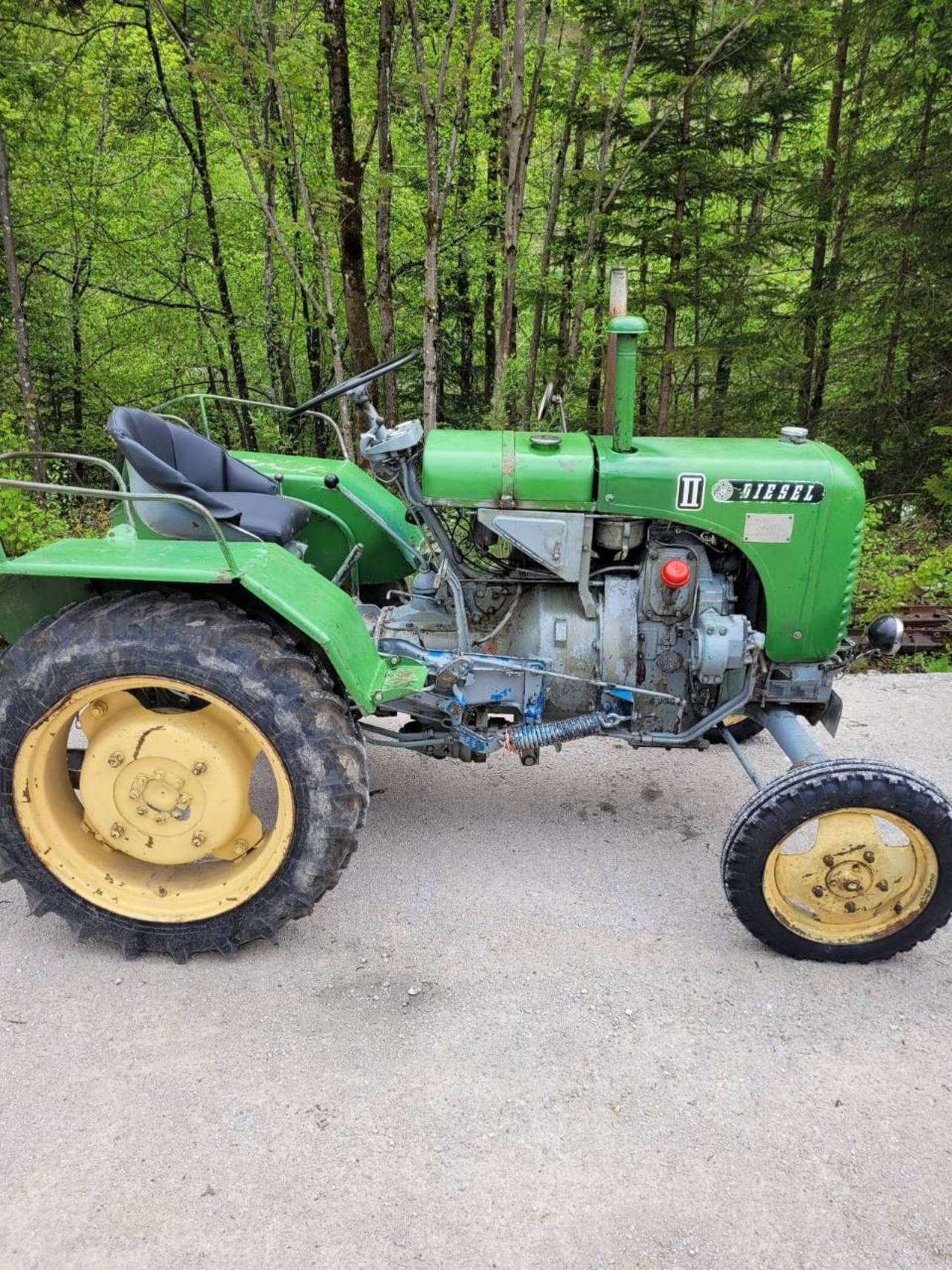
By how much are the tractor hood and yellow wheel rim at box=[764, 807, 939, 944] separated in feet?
3.72

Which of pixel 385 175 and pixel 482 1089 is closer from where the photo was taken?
pixel 482 1089

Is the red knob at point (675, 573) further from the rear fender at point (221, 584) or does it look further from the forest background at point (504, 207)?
the forest background at point (504, 207)

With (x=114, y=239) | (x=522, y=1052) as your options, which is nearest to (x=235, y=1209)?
(x=522, y=1052)

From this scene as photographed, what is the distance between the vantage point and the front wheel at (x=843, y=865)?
6.86 feet

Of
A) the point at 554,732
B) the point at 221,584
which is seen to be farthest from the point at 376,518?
the point at 554,732

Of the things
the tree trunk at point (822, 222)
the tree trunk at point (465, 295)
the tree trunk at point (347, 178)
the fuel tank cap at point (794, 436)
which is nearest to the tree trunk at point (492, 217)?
the tree trunk at point (465, 295)

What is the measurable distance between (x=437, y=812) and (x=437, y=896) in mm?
A: 506

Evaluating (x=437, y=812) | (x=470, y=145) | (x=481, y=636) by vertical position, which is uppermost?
(x=470, y=145)

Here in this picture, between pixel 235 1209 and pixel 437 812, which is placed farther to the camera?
pixel 437 812

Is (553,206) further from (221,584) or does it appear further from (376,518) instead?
(221,584)

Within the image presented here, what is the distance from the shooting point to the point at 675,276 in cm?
748

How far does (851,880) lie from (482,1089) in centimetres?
108

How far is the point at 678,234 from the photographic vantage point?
7348mm

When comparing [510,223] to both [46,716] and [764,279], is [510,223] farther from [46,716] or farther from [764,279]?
[46,716]
